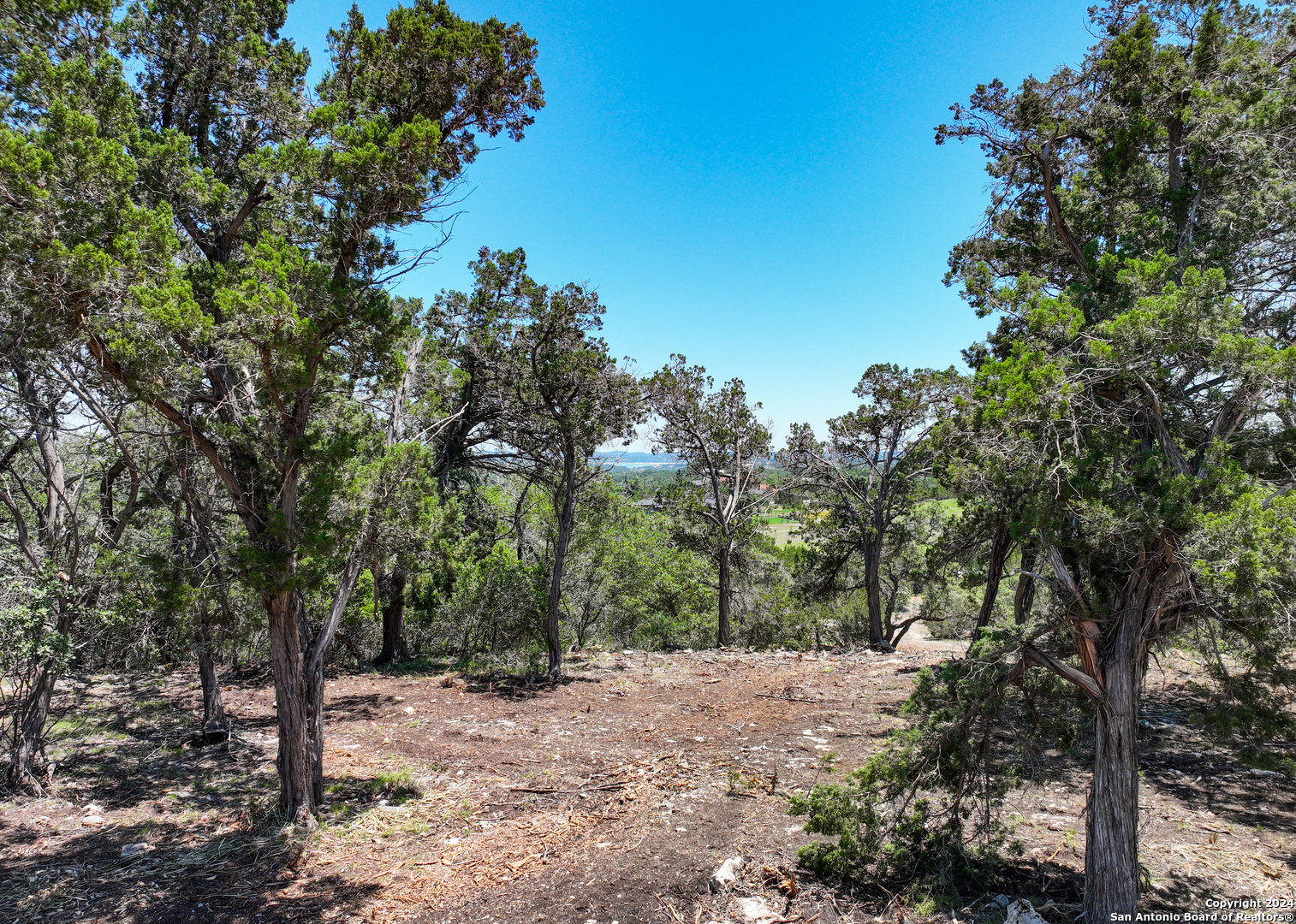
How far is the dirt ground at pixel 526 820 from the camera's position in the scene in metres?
4.15

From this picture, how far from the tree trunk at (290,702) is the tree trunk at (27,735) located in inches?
92.0

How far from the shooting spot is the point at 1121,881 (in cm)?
383

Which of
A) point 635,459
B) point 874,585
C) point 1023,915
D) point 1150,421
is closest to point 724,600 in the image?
point 874,585

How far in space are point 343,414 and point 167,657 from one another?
8391 millimetres

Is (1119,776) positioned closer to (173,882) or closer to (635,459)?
(173,882)

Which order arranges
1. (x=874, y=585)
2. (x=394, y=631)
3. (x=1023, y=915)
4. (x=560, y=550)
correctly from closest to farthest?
(x=1023, y=915) → (x=560, y=550) → (x=394, y=631) → (x=874, y=585)

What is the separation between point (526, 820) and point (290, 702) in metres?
2.36

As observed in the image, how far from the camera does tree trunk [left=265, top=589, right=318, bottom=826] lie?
16.7 feet

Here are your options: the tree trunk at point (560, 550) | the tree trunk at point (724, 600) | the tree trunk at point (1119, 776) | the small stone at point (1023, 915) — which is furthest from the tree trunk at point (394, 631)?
the tree trunk at point (1119, 776)

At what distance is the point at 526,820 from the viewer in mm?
5516

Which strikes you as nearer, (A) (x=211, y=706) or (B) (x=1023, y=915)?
(B) (x=1023, y=915)

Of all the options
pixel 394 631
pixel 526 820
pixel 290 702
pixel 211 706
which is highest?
pixel 290 702

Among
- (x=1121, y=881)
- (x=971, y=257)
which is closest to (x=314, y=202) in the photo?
(x=1121, y=881)

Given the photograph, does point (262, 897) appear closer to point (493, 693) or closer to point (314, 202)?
point (314, 202)
